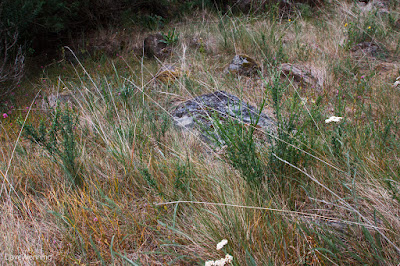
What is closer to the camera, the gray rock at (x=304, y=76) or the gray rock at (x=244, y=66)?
the gray rock at (x=304, y=76)

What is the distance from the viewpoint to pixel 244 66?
12.8ft

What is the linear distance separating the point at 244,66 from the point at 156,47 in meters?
2.06

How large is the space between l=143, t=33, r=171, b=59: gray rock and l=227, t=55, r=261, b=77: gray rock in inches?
65.2

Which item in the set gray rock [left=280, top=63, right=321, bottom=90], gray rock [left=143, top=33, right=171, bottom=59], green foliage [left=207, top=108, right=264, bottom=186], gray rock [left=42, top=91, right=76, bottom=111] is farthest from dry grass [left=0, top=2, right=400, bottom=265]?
gray rock [left=143, top=33, right=171, bottom=59]

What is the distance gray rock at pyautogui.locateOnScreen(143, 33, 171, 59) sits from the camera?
5188 millimetres

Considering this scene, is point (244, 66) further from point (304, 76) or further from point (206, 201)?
point (206, 201)

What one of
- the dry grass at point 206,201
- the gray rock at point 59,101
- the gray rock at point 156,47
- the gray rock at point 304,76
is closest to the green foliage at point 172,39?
the gray rock at point 156,47

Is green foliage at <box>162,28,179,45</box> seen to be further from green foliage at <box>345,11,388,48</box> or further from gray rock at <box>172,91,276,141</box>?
green foliage at <box>345,11,388,48</box>

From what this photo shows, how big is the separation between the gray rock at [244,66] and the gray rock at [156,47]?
166 centimetres

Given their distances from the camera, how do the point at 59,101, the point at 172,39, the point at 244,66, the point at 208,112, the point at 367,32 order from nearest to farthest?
the point at 208,112 < the point at 59,101 < the point at 244,66 < the point at 367,32 < the point at 172,39

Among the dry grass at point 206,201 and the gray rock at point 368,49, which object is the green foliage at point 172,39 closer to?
the gray rock at point 368,49

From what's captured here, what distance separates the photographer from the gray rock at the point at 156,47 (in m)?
5.19

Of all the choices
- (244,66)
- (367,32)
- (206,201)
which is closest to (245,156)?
(206,201)

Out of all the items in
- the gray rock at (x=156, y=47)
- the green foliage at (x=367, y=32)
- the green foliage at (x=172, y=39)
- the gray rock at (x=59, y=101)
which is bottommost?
the gray rock at (x=59, y=101)
